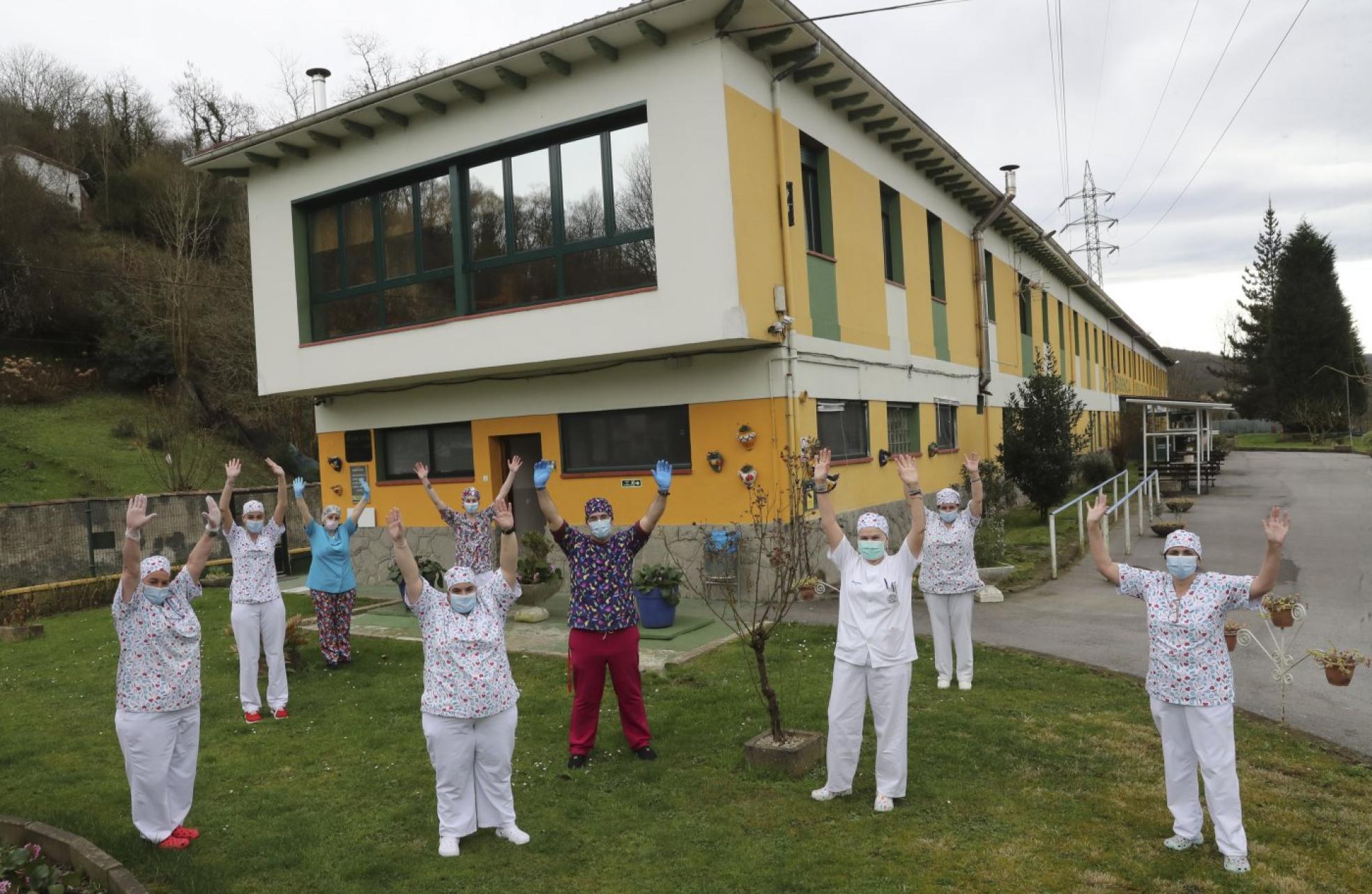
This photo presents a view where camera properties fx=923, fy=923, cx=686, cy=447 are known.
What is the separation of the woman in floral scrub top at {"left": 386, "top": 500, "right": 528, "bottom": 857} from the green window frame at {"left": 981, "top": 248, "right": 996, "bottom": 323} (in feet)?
63.1

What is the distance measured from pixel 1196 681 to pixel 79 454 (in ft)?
106

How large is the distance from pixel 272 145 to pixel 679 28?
8.14 metres

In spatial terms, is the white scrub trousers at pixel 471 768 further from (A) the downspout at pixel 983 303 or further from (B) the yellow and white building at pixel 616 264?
(A) the downspout at pixel 983 303

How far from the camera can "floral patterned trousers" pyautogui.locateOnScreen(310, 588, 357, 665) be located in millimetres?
10109

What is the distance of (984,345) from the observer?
21516 millimetres

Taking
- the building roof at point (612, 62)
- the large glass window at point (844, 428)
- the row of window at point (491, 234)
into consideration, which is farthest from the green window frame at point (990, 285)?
the row of window at point (491, 234)

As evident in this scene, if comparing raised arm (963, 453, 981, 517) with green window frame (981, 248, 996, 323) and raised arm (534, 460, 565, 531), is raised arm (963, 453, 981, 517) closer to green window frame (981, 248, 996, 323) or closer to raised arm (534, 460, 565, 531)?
Answer: raised arm (534, 460, 565, 531)

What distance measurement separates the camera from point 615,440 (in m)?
14.1

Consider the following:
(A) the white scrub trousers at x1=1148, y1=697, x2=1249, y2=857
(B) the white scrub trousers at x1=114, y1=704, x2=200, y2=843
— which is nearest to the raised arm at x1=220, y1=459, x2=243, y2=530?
(B) the white scrub trousers at x1=114, y1=704, x2=200, y2=843

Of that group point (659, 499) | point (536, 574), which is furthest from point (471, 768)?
point (536, 574)

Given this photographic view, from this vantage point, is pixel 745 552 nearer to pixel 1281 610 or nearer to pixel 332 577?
pixel 332 577

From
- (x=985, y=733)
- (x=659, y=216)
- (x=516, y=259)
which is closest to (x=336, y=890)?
(x=985, y=733)

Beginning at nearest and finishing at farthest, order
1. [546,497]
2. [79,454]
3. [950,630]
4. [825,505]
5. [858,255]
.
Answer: [825,505], [546,497], [950,630], [858,255], [79,454]

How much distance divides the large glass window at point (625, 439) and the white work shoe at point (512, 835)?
8033 mm
